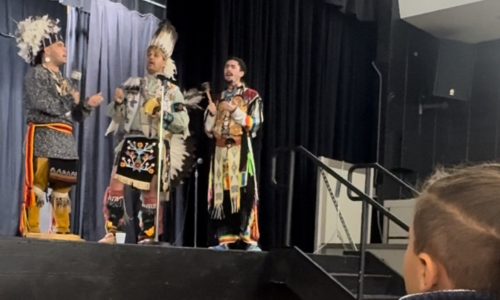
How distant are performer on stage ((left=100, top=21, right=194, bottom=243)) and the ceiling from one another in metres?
2.59

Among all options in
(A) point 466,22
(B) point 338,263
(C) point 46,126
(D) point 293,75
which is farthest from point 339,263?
(A) point 466,22

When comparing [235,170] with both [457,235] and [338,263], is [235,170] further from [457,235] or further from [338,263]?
[457,235]

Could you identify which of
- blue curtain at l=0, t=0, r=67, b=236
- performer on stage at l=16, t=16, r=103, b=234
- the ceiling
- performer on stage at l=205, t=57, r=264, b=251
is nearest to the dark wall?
the ceiling

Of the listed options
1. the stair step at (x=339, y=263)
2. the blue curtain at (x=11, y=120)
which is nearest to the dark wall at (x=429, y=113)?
the stair step at (x=339, y=263)

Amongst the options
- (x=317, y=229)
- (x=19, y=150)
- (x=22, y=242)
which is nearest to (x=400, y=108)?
(x=317, y=229)

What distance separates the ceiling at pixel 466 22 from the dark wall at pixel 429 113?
0.12 meters

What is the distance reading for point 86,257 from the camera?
2492 mm

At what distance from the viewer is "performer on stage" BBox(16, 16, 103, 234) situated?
2873 mm

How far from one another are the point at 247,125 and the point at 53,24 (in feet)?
3.69

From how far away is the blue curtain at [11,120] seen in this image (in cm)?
413

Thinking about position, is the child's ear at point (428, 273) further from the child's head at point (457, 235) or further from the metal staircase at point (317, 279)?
the metal staircase at point (317, 279)

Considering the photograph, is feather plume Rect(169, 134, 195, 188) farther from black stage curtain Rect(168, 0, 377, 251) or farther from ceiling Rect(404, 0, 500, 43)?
ceiling Rect(404, 0, 500, 43)

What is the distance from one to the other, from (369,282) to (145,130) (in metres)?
1.53

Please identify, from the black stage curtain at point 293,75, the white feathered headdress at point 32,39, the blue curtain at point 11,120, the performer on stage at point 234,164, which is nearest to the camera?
the white feathered headdress at point 32,39
